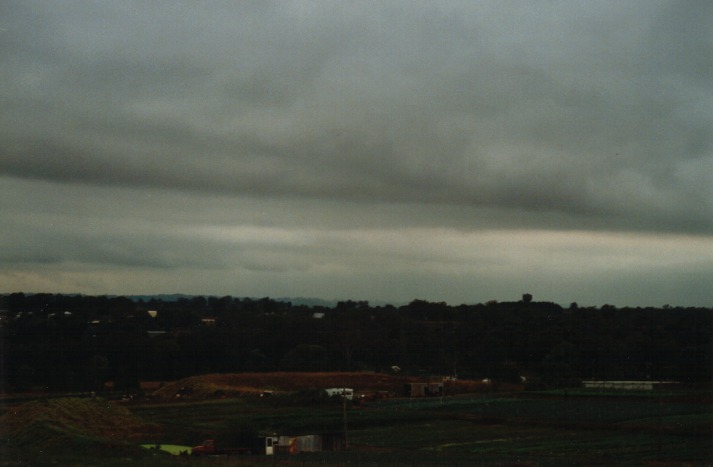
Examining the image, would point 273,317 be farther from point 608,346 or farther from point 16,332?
point 608,346

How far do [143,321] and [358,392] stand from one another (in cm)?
804

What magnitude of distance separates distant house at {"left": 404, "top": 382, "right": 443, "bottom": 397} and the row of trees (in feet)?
2.12

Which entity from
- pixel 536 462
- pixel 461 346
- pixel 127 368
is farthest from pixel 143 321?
pixel 536 462

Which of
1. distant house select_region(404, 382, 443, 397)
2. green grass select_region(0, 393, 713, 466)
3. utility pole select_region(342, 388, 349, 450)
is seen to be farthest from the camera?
distant house select_region(404, 382, 443, 397)

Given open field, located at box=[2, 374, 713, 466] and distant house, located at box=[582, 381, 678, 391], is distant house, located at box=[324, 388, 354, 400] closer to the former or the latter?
open field, located at box=[2, 374, 713, 466]

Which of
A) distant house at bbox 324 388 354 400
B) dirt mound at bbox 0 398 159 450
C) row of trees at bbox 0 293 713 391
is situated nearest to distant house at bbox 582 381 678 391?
row of trees at bbox 0 293 713 391

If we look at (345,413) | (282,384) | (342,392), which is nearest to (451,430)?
(345,413)

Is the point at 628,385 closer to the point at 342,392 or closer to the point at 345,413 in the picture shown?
the point at 342,392

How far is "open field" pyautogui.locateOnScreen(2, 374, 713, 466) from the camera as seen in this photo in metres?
18.5

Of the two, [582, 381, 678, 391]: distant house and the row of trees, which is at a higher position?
the row of trees

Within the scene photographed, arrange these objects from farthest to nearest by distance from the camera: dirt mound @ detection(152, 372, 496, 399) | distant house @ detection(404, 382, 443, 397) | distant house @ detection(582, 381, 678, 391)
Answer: distant house @ detection(404, 382, 443, 397) → dirt mound @ detection(152, 372, 496, 399) → distant house @ detection(582, 381, 678, 391)

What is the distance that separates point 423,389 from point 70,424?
12.1 metres

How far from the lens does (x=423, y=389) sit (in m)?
28.6

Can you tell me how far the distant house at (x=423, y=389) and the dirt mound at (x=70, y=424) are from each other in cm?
925
